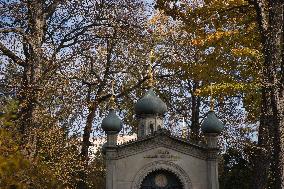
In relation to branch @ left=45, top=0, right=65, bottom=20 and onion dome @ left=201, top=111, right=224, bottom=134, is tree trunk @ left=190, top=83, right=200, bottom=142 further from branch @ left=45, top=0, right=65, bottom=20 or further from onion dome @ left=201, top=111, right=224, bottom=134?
branch @ left=45, top=0, right=65, bottom=20

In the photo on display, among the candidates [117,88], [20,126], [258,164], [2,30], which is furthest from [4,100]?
[117,88]

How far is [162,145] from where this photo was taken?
1766 centimetres

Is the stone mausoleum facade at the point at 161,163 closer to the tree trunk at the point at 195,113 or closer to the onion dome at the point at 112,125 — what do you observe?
the onion dome at the point at 112,125

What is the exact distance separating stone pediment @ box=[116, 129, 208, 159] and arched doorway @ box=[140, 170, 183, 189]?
70 cm

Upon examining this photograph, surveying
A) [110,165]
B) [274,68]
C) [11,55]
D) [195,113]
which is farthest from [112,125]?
[274,68]

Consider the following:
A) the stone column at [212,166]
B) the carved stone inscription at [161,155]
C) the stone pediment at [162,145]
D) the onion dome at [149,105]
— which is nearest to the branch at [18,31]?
the stone pediment at [162,145]

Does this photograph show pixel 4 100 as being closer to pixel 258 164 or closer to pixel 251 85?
pixel 251 85

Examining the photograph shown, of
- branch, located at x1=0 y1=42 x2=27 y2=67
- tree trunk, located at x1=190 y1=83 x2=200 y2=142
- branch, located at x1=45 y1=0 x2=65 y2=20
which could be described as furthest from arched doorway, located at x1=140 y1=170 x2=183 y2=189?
tree trunk, located at x1=190 y1=83 x2=200 y2=142

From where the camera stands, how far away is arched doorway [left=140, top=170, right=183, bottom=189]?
17.7 meters

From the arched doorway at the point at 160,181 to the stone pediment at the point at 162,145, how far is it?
27.4 inches

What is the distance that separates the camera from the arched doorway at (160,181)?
58.1 feet

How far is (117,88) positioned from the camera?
24.0 metres

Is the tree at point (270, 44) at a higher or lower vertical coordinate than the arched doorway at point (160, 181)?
higher

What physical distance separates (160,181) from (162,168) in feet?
1.77
